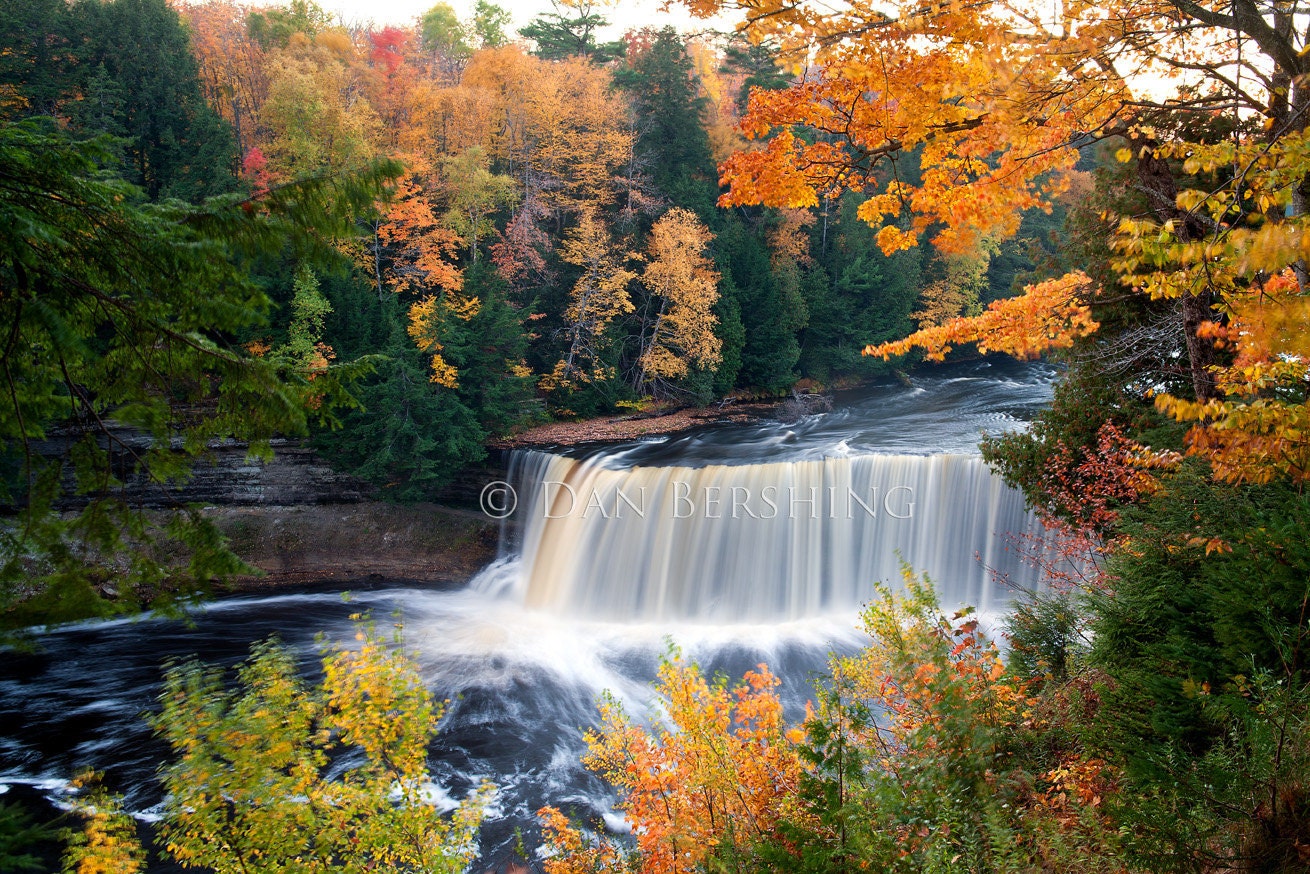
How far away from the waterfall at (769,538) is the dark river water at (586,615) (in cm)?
4

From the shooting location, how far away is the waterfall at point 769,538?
1409cm

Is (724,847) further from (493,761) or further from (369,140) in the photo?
(369,140)

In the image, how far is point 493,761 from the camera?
1034cm

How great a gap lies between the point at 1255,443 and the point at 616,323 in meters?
19.9

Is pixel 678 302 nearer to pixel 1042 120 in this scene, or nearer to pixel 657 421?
pixel 657 421

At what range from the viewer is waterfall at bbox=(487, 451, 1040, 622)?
14.1 meters

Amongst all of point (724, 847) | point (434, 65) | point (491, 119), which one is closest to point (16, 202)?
point (724, 847)

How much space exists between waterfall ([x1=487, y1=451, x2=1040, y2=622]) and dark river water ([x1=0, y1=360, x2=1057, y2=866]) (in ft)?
0.13

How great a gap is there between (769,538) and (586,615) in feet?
13.3

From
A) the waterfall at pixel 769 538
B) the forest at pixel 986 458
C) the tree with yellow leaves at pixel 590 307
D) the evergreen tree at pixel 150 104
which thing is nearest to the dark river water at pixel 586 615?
the waterfall at pixel 769 538

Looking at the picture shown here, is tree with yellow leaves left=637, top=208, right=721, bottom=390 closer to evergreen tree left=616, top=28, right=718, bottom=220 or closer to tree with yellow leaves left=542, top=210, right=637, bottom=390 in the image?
tree with yellow leaves left=542, top=210, right=637, bottom=390

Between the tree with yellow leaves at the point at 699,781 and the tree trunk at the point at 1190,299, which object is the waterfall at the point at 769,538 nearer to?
the tree trunk at the point at 1190,299

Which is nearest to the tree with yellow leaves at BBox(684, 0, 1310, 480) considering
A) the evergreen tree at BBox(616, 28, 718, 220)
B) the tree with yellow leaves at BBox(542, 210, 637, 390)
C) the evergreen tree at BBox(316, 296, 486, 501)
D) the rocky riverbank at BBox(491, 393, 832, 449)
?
the evergreen tree at BBox(316, 296, 486, 501)

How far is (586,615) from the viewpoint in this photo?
1520cm
